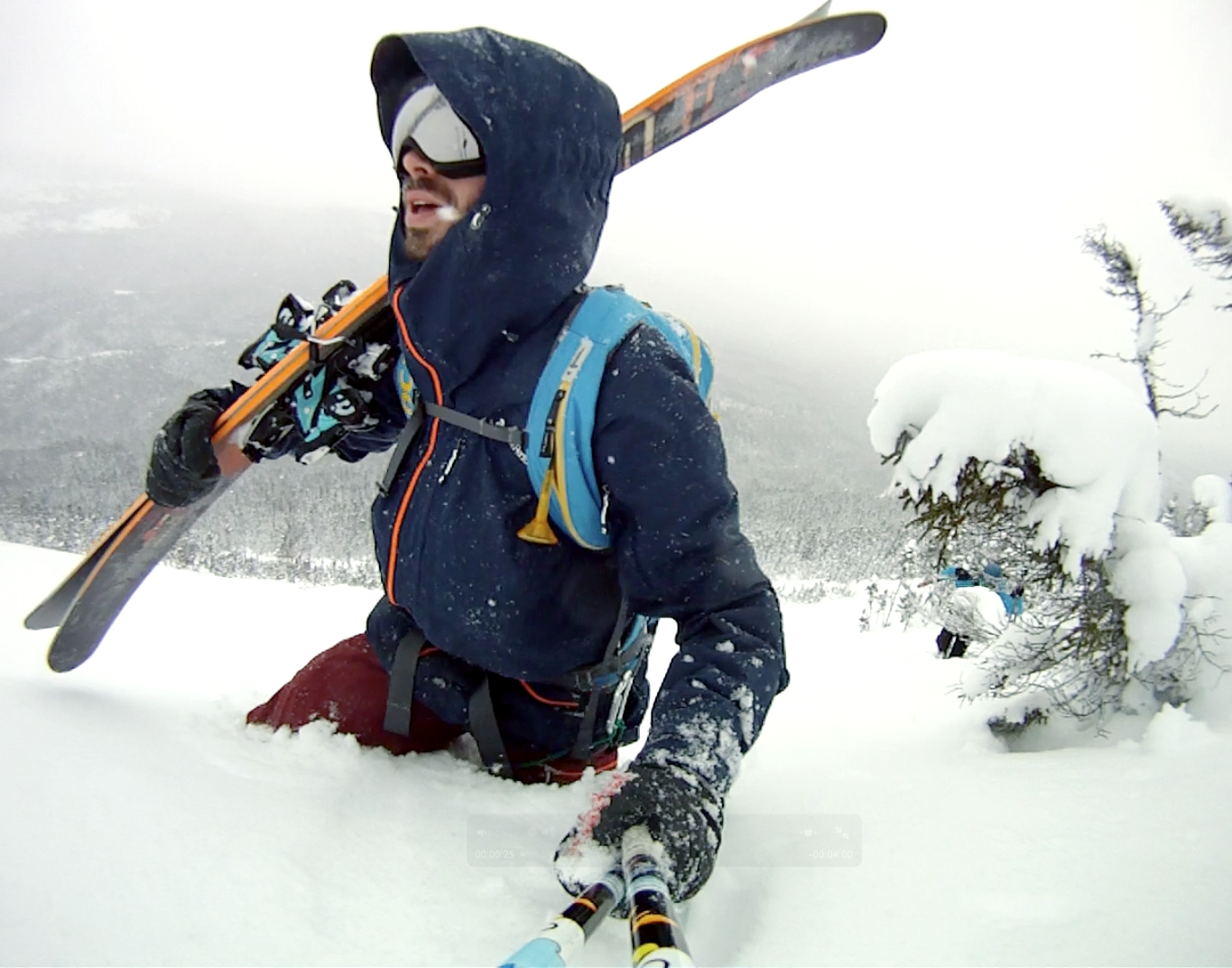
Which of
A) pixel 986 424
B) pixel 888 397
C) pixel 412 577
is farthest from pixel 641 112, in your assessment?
pixel 412 577

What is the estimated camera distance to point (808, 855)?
1610mm

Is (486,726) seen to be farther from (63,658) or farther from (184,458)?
(63,658)

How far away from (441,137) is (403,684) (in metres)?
1.53

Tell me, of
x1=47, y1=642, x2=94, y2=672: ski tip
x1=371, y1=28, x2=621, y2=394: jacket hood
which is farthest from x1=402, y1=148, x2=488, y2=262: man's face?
x1=47, y1=642, x2=94, y2=672: ski tip

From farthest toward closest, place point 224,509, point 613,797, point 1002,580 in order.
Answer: point 224,509 < point 1002,580 < point 613,797

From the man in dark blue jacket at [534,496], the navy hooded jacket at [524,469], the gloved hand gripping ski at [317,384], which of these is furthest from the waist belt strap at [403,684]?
the gloved hand gripping ski at [317,384]

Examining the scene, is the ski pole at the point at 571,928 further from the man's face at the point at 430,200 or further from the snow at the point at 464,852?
the man's face at the point at 430,200

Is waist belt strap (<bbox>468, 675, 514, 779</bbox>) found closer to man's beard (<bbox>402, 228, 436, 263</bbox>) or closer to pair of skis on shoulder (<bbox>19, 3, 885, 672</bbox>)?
man's beard (<bbox>402, 228, 436, 263</bbox>)

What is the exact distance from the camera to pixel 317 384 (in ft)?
7.70

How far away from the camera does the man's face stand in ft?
5.39

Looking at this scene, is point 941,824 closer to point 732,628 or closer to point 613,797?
point 732,628

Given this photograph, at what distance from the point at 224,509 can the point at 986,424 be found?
94.6 metres

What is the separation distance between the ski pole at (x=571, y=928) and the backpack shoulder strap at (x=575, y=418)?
28.1 inches

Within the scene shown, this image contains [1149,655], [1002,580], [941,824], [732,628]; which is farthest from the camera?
[1002,580]
